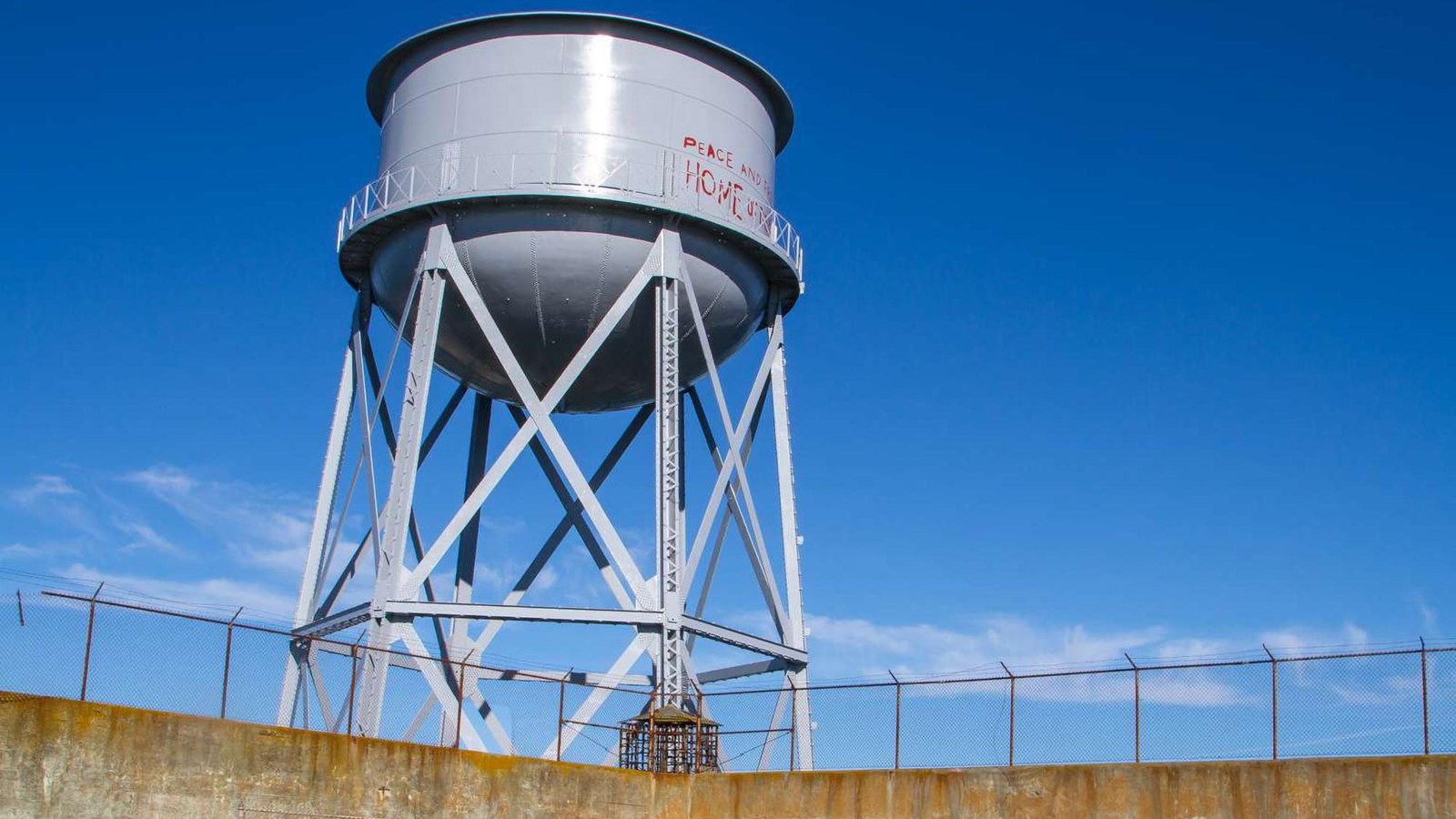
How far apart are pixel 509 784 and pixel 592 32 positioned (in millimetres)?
10903

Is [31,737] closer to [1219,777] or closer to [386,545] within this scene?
[386,545]

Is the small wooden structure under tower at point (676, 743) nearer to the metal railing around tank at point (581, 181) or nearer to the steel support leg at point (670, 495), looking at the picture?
the steel support leg at point (670, 495)

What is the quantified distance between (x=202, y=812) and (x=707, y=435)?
478 inches

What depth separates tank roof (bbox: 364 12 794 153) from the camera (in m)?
25.0

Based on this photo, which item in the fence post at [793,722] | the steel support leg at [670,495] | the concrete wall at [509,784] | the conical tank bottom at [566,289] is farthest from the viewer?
the conical tank bottom at [566,289]

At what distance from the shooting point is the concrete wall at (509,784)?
16.5 m

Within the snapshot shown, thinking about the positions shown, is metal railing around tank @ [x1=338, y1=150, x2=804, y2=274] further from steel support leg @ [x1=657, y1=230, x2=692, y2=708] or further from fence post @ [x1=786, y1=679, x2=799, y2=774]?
fence post @ [x1=786, y1=679, x2=799, y2=774]

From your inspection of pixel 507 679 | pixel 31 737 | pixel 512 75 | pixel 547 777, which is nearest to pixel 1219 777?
pixel 547 777

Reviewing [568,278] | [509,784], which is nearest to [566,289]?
[568,278]

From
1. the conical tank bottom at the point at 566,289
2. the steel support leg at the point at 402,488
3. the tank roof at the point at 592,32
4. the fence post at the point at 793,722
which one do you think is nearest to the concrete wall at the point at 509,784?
the fence post at the point at 793,722

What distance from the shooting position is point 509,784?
19.9 meters

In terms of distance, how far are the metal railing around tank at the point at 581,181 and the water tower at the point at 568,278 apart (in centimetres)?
3

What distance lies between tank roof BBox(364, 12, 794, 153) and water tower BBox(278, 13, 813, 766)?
3cm

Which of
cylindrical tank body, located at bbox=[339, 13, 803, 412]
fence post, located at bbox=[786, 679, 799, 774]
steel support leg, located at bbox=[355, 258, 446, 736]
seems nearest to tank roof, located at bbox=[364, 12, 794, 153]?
cylindrical tank body, located at bbox=[339, 13, 803, 412]
